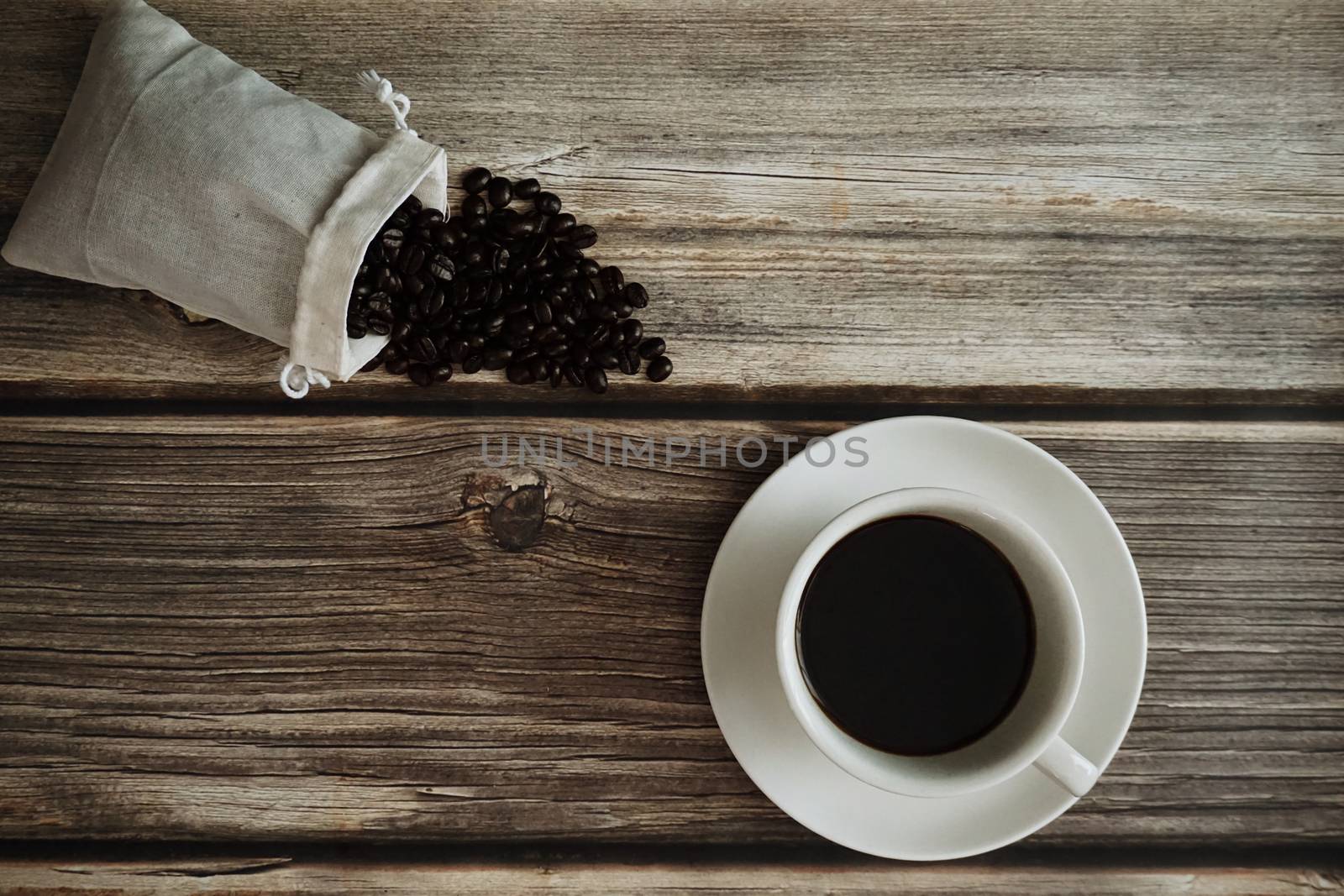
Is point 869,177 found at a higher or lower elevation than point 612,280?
higher

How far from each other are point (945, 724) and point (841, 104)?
660 mm

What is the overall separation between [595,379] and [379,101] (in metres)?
0.38

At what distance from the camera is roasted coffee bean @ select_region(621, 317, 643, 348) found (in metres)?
0.88

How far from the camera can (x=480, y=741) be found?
905 mm

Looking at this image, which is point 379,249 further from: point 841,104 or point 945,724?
point 945,724

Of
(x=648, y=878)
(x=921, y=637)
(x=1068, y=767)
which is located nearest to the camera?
(x=1068, y=767)

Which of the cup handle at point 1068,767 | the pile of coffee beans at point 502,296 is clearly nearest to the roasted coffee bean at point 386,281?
the pile of coffee beans at point 502,296

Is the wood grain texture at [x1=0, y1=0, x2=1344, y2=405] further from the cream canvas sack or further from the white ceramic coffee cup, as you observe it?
the white ceramic coffee cup

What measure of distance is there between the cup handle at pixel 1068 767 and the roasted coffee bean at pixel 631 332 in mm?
532

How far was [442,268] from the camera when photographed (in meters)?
0.86

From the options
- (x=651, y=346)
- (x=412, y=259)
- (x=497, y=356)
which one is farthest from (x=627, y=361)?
(x=412, y=259)

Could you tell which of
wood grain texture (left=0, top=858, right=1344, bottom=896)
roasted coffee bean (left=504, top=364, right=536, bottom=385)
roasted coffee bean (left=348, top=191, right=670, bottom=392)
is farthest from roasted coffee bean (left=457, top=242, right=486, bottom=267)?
wood grain texture (left=0, top=858, right=1344, bottom=896)

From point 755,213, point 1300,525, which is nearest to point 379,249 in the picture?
point 755,213

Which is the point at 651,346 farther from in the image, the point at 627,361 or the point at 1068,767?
the point at 1068,767
